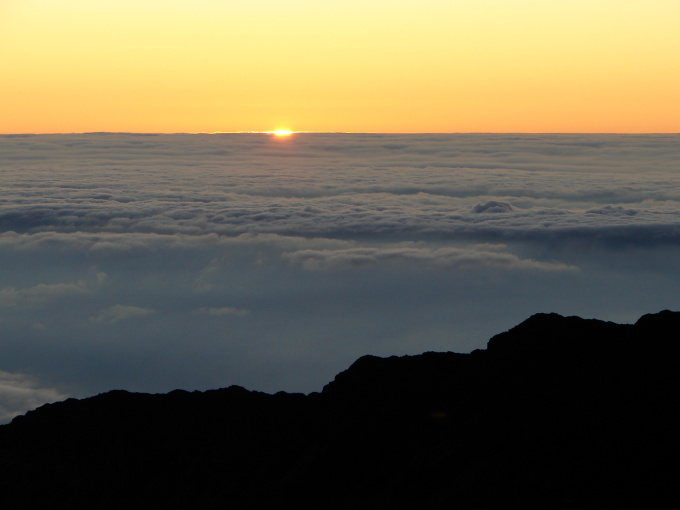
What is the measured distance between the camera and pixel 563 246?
137125 millimetres

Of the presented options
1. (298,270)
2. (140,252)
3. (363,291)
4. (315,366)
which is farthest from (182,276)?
(315,366)

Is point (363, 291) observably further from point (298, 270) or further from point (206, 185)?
point (206, 185)

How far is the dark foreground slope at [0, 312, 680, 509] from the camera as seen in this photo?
41.9ft

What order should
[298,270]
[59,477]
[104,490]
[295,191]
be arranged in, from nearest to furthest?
[104,490]
[59,477]
[298,270]
[295,191]

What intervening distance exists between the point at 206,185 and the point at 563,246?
98.9 meters

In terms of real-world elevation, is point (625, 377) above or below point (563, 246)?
above

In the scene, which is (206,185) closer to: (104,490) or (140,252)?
(140,252)

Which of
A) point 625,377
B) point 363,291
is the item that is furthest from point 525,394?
point 363,291

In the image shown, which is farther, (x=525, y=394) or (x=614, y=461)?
(x=525, y=394)

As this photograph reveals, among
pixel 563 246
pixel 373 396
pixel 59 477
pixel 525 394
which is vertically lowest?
pixel 563 246

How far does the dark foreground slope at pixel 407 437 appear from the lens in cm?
1277

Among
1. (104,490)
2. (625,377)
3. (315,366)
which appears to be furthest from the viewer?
(315,366)

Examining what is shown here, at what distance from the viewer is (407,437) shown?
1577 cm

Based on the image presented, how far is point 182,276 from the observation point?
440 ft
